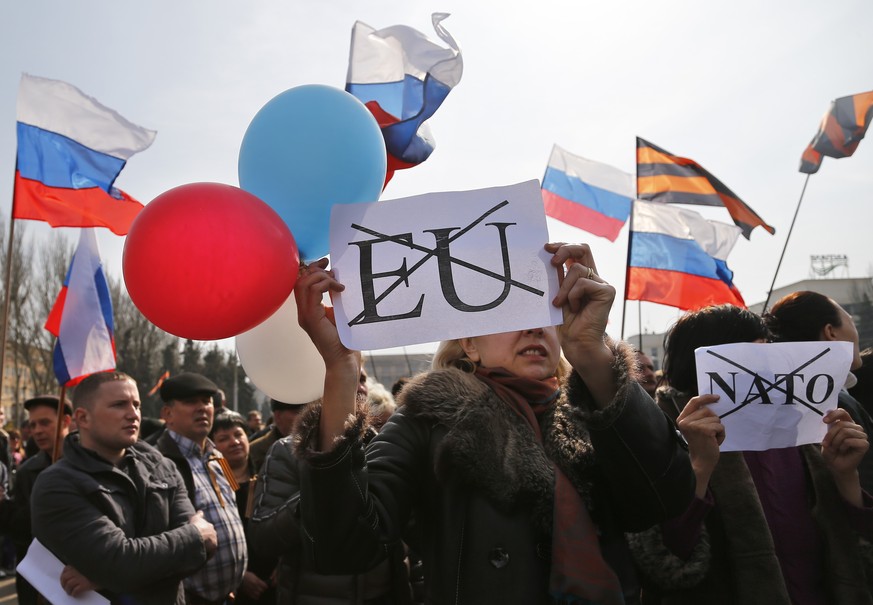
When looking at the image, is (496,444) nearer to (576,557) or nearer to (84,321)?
(576,557)

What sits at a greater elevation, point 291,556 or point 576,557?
point 576,557

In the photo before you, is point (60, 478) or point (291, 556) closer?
point (60, 478)

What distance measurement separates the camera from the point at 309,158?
6.47ft

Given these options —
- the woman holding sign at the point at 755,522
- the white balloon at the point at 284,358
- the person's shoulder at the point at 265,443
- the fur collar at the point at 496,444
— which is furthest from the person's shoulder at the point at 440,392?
the person's shoulder at the point at 265,443

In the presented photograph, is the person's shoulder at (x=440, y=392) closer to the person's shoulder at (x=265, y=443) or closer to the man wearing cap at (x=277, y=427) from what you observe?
the man wearing cap at (x=277, y=427)

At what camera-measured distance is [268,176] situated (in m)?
1.98

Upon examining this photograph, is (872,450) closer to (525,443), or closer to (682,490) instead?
(682,490)

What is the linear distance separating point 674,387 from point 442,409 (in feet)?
3.66

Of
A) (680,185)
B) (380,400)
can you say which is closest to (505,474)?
(380,400)

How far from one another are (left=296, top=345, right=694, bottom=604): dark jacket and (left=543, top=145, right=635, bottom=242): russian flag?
6.79 m

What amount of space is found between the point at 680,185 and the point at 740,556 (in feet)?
18.9

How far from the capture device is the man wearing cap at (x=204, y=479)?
362 cm

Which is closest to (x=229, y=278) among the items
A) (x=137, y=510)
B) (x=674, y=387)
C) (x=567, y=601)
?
(x=567, y=601)

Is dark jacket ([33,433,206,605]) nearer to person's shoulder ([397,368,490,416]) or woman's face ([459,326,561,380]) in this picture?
person's shoulder ([397,368,490,416])
